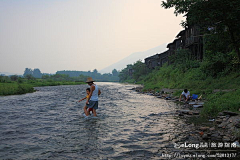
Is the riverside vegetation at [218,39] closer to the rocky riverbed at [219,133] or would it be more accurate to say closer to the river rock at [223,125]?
the rocky riverbed at [219,133]

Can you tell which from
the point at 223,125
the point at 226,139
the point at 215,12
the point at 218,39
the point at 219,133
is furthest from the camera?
the point at 218,39

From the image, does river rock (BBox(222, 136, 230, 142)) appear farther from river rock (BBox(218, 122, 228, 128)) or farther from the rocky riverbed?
river rock (BBox(218, 122, 228, 128))

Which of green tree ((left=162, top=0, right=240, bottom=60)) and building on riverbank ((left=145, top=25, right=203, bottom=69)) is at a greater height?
building on riverbank ((left=145, top=25, right=203, bottom=69))

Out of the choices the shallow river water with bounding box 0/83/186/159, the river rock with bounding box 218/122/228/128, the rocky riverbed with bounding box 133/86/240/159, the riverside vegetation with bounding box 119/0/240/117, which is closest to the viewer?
the shallow river water with bounding box 0/83/186/159

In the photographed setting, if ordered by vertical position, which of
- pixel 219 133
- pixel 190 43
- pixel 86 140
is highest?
pixel 190 43

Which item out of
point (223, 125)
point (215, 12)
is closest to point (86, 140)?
point (223, 125)

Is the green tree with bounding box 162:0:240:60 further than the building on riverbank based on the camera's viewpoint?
No

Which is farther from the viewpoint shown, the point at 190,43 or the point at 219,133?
the point at 190,43

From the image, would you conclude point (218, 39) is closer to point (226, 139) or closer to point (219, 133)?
point (219, 133)

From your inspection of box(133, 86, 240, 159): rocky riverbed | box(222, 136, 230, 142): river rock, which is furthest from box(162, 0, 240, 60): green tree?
box(222, 136, 230, 142): river rock

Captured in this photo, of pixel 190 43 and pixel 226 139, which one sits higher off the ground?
pixel 190 43

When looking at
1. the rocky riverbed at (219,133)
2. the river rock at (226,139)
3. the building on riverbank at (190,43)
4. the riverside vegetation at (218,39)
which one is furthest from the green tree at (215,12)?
the building on riverbank at (190,43)

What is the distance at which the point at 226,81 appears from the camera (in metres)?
16.7

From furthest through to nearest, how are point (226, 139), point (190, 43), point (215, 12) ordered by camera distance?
point (190, 43) → point (215, 12) → point (226, 139)
